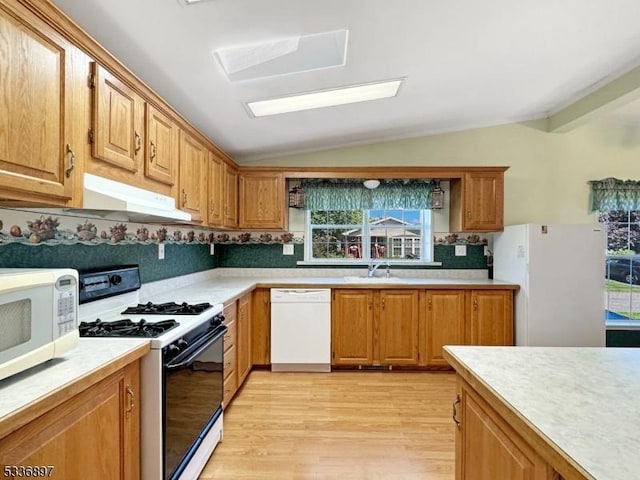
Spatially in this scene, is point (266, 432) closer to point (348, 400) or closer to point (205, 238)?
point (348, 400)

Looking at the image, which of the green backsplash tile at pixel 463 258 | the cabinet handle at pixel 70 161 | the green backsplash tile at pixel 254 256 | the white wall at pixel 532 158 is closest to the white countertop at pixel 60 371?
the cabinet handle at pixel 70 161

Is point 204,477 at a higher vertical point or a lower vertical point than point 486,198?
lower

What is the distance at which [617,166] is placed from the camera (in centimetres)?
397

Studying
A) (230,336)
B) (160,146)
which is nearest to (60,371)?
(160,146)

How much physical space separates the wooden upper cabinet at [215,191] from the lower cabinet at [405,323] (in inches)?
52.3

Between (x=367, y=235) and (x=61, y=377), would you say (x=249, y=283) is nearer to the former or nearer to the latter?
(x=367, y=235)

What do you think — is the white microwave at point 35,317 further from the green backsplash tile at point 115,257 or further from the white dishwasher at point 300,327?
the white dishwasher at point 300,327

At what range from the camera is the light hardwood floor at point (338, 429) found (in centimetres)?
203

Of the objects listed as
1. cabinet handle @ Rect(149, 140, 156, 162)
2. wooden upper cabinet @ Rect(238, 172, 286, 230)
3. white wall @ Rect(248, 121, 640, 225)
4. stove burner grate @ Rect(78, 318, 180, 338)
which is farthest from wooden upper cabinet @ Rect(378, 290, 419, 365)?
cabinet handle @ Rect(149, 140, 156, 162)

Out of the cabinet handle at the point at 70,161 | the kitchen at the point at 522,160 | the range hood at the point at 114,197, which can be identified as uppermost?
the kitchen at the point at 522,160

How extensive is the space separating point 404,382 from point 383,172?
2.10 meters

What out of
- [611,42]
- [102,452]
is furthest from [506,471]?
[611,42]

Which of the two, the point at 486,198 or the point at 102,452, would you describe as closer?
the point at 102,452

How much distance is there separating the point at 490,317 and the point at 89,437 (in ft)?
11.0
